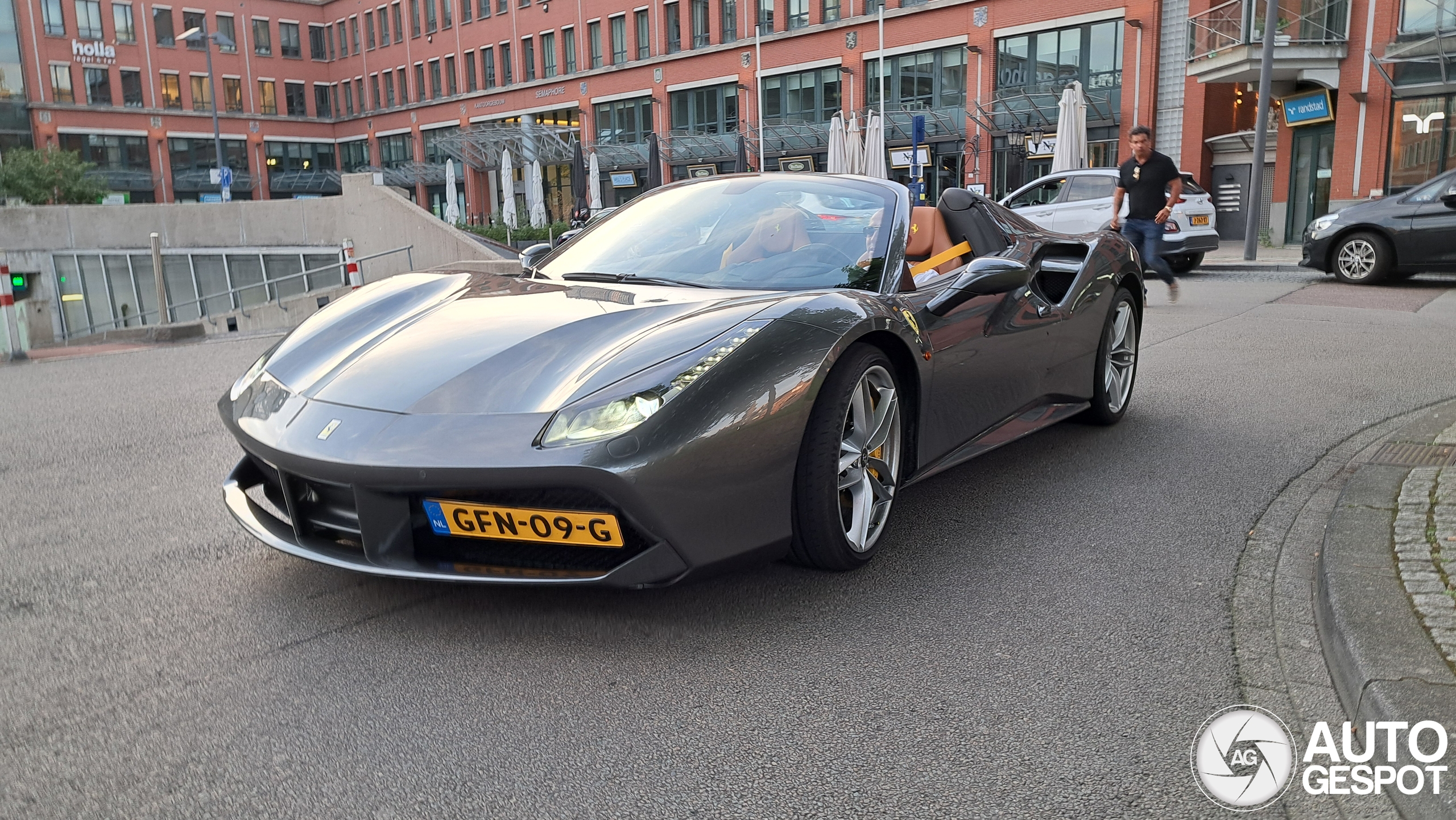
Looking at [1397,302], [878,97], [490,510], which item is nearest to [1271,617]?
[490,510]

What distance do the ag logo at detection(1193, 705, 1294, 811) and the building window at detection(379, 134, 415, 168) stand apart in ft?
214

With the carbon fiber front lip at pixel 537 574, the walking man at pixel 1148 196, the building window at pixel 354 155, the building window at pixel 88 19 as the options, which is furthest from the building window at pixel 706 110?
the carbon fiber front lip at pixel 537 574

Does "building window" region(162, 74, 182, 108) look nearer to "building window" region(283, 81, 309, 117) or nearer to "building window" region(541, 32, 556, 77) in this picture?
"building window" region(283, 81, 309, 117)

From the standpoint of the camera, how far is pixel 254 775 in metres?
2.26

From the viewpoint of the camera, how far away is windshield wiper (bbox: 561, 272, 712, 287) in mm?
3832

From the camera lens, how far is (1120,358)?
561 centimetres

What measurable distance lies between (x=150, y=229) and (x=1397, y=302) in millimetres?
27977

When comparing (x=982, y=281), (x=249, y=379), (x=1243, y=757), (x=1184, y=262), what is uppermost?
(x=982, y=281)

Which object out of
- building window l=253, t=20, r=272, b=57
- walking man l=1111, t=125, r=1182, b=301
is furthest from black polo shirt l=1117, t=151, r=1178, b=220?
building window l=253, t=20, r=272, b=57

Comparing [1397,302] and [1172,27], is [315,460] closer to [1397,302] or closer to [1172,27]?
[1397,302]

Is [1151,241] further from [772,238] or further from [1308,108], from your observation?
[1308,108]

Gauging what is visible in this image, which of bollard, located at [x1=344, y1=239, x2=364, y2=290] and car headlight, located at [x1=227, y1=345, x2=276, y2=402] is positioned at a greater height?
car headlight, located at [x1=227, y1=345, x2=276, y2=402]

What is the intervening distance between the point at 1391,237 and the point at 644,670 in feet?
44.5

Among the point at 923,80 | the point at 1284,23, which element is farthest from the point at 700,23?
the point at 1284,23
